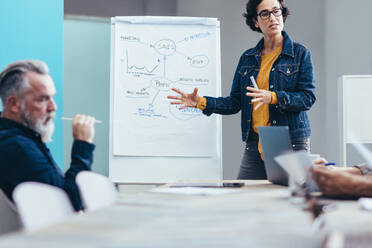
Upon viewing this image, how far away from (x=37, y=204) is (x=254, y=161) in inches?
69.1

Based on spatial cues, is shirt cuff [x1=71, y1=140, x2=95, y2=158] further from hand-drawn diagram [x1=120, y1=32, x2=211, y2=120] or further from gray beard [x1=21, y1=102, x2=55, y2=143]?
hand-drawn diagram [x1=120, y1=32, x2=211, y2=120]

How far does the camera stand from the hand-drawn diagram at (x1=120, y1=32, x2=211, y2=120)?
3.59 meters

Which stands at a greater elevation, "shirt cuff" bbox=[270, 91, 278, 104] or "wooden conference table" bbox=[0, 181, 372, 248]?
"shirt cuff" bbox=[270, 91, 278, 104]

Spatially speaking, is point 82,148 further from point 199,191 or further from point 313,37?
point 313,37

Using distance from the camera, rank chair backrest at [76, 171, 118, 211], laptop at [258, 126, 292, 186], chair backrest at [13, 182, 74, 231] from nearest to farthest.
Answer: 1. chair backrest at [13, 182, 74, 231]
2. chair backrest at [76, 171, 118, 211]
3. laptop at [258, 126, 292, 186]

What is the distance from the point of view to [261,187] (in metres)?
2.00

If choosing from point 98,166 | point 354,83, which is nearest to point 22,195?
point 354,83

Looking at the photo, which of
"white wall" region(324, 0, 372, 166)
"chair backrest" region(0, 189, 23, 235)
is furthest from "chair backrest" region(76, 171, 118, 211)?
"white wall" region(324, 0, 372, 166)

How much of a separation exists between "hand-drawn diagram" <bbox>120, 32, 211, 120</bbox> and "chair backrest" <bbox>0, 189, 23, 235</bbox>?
6.61ft

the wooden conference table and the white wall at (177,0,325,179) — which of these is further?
the white wall at (177,0,325,179)

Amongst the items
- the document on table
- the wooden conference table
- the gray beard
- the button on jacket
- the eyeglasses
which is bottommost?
the document on table

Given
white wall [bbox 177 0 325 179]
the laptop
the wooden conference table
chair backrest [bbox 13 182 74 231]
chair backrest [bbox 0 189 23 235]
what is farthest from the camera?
white wall [bbox 177 0 325 179]

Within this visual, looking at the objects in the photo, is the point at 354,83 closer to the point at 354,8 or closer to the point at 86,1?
the point at 354,8

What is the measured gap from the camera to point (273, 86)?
2.86 metres
